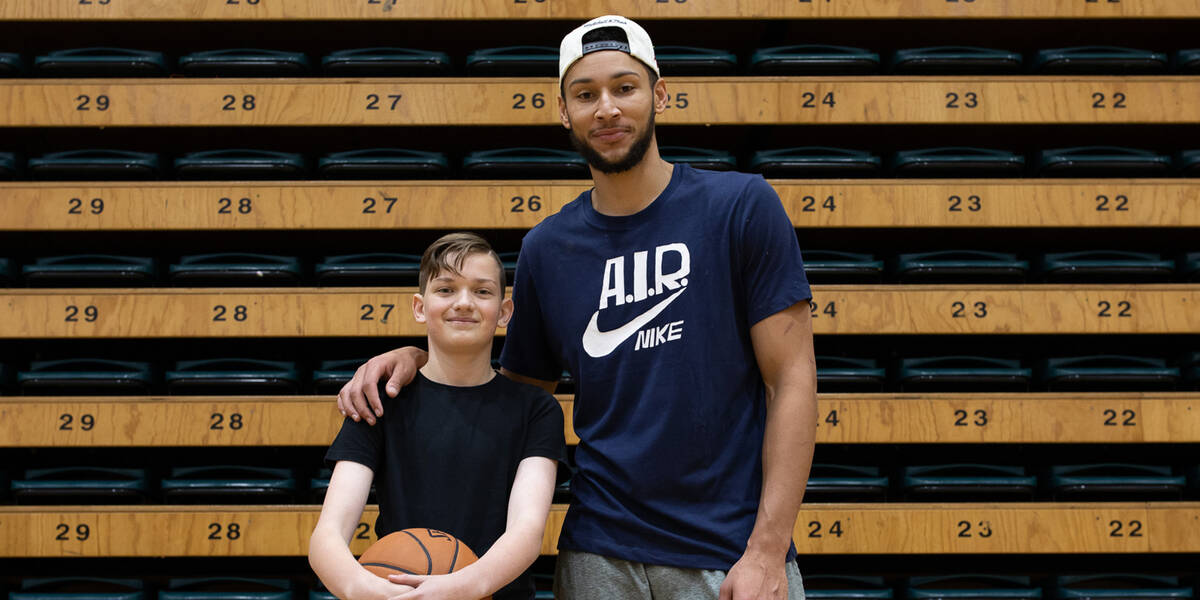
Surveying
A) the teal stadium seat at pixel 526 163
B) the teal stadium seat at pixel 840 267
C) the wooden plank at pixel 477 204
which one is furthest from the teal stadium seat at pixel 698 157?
the teal stadium seat at pixel 840 267

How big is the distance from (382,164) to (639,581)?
7.17 ft

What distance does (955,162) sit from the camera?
3273 millimetres

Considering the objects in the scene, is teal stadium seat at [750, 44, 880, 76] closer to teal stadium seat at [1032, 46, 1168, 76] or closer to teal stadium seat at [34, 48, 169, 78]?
teal stadium seat at [1032, 46, 1168, 76]

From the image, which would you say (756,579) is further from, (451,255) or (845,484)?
(845,484)

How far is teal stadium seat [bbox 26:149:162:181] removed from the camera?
3256 millimetres

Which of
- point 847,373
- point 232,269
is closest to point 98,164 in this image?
point 232,269

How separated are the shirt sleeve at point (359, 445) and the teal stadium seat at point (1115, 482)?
2.64m

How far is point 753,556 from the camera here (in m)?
1.46

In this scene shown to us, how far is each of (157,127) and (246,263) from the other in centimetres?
66

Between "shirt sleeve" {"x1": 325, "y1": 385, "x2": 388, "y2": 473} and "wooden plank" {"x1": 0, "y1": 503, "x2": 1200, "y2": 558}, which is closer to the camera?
"shirt sleeve" {"x1": 325, "y1": 385, "x2": 388, "y2": 473}

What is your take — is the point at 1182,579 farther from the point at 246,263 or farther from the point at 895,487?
the point at 246,263

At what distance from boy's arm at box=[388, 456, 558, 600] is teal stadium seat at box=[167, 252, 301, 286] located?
1.90 metres

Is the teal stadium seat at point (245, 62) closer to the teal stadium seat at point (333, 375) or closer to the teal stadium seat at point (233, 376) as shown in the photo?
the teal stadium seat at point (233, 376)

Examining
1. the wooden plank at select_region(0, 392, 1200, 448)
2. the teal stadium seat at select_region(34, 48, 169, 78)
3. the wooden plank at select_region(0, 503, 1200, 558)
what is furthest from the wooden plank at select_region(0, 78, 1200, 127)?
the wooden plank at select_region(0, 503, 1200, 558)
